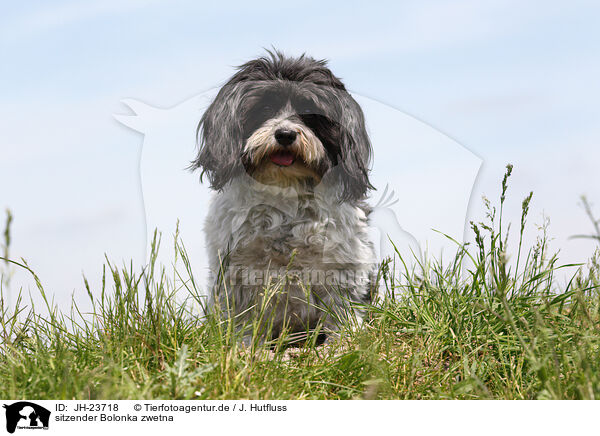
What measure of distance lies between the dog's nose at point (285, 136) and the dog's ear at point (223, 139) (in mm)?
381

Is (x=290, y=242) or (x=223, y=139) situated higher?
(x=223, y=139)

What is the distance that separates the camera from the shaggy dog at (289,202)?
4078 mm

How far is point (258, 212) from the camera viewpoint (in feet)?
13.7

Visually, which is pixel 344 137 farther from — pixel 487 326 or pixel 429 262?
pixel 487 326

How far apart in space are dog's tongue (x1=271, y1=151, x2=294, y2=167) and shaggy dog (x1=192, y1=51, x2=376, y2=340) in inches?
2.0

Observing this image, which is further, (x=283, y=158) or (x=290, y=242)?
(x=290, y=242)

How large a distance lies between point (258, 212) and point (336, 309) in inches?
31.9

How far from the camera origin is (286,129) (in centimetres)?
A: 382
